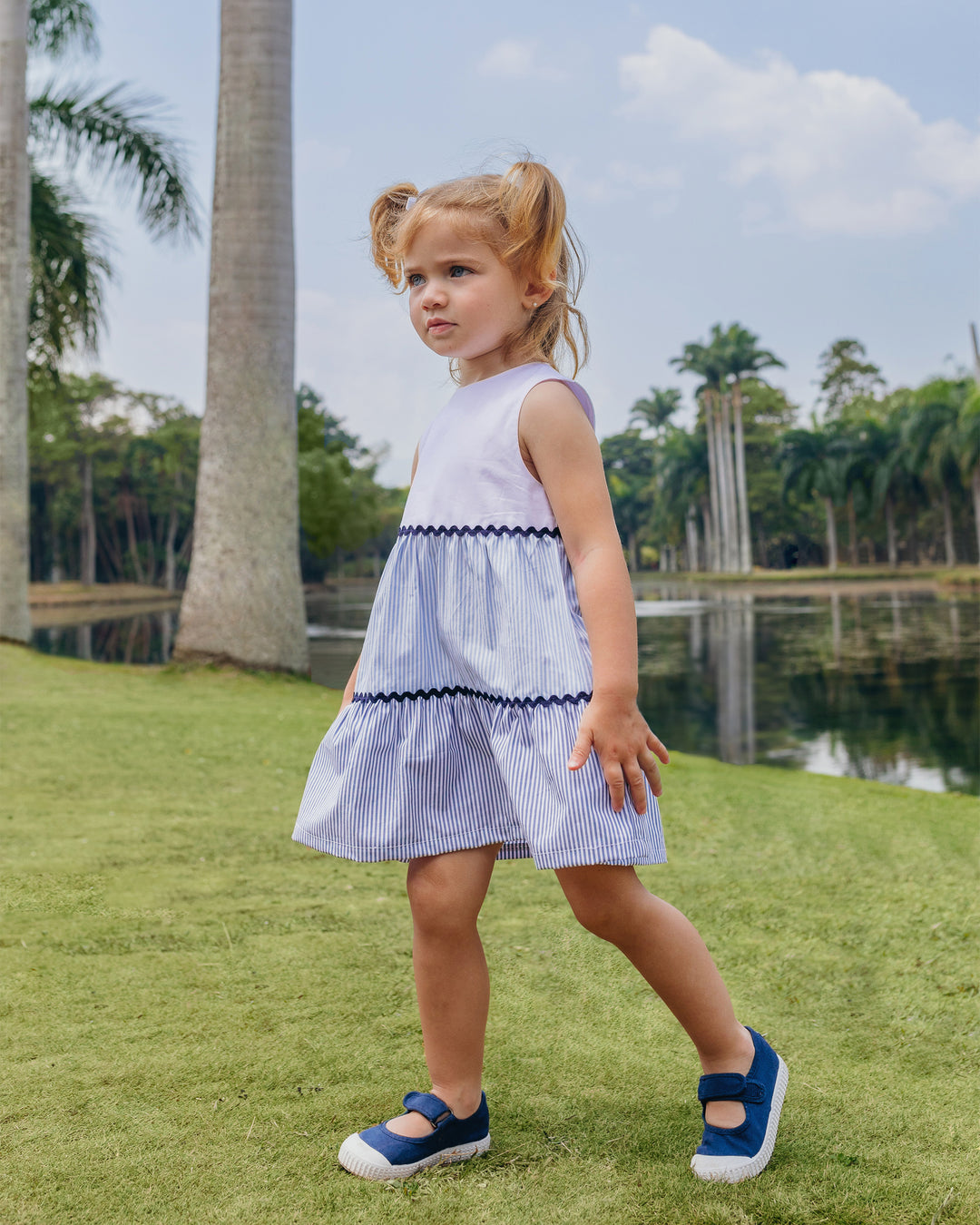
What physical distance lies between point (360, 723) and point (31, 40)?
47.5ft

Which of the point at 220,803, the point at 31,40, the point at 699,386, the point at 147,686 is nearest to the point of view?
the point at 220,803

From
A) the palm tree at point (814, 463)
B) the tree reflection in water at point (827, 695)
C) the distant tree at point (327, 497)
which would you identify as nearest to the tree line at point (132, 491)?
the distant tree at point (327, 497)

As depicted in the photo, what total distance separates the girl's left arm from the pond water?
Result: 13.7ft

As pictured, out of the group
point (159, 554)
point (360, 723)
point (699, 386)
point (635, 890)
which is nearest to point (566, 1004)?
point (635, 890)

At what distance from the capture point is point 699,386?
5122cm

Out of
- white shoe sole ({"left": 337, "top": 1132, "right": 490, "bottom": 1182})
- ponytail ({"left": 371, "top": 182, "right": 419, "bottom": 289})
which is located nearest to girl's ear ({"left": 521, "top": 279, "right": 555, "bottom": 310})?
ponytail ({"left": 371, "top": 182, "right": 419, "bottom": 289})

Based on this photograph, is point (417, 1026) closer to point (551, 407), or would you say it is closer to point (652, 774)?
point (652, 774)

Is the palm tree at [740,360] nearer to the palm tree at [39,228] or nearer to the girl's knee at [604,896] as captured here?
the palm tree at [39,228]

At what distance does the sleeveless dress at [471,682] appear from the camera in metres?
1.67

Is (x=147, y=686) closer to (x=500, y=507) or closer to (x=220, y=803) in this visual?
(x=220, y=803)

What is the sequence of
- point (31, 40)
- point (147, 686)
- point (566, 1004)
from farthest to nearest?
point (31, 40) → point (147, 686) → point (566, 1004)

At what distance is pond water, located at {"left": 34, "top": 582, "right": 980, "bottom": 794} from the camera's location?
250 inches

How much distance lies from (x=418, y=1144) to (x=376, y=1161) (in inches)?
2.8

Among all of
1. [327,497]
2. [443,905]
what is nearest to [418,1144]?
[443,905]
